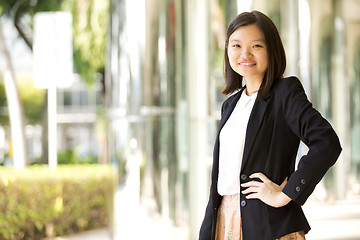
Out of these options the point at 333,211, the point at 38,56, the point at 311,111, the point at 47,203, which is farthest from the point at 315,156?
the point at 38,56

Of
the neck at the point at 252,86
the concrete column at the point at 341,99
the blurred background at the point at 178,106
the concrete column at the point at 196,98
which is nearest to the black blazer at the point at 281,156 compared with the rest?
the neck at the point at 252,86

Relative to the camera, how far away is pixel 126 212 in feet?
22.4

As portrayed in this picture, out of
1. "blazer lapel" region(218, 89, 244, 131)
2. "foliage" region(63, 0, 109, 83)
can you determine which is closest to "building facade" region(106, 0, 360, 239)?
"blazer lapel" region(218, 89, 244, 131)

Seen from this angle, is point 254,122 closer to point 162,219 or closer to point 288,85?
point 288,85

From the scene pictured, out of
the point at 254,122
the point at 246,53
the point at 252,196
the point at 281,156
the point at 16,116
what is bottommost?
the point at 16,116

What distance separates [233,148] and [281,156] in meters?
0.20

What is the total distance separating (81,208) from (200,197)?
398 cm

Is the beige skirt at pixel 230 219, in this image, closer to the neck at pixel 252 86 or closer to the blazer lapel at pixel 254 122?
the blazer lapel at pixel 254 122

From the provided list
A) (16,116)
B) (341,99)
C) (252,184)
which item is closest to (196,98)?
(341,99)

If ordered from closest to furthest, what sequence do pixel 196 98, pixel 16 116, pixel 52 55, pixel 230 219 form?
pixel 230 219 → pixel 196 98 → pixel 52 55 → pixel 16 116

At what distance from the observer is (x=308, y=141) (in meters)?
2.11

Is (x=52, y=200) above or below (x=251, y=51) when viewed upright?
below

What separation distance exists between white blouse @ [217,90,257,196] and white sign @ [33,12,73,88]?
24.6 feet

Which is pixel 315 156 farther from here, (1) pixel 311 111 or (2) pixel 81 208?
(2) pixel 81 208
